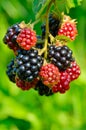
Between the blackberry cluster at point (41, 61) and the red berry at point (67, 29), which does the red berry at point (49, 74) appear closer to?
the blackberry cluster at point (41, 61)

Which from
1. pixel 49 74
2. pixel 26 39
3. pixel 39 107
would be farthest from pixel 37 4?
pixel 39 107

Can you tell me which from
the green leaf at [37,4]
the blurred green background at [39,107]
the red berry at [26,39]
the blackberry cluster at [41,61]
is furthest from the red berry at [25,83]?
the blurred green background at [39,107]

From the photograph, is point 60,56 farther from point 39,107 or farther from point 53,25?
point 39,107

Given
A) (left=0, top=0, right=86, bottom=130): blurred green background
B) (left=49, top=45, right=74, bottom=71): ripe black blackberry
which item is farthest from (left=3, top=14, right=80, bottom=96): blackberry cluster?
(left=0, top=0, right=86, bottom=130): blurred green background

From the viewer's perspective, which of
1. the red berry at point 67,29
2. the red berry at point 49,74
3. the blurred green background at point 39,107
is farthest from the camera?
the blurred green background at point 39,107

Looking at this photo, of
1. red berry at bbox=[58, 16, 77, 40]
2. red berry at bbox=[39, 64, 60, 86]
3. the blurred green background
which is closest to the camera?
red berry at bbox=[39, 64, 60, 86]

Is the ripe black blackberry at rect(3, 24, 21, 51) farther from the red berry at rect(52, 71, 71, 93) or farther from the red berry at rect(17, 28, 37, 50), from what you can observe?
the red berry at rect(52, 71, 71, 93)

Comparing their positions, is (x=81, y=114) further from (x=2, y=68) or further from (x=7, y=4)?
(x=7, y=4)
